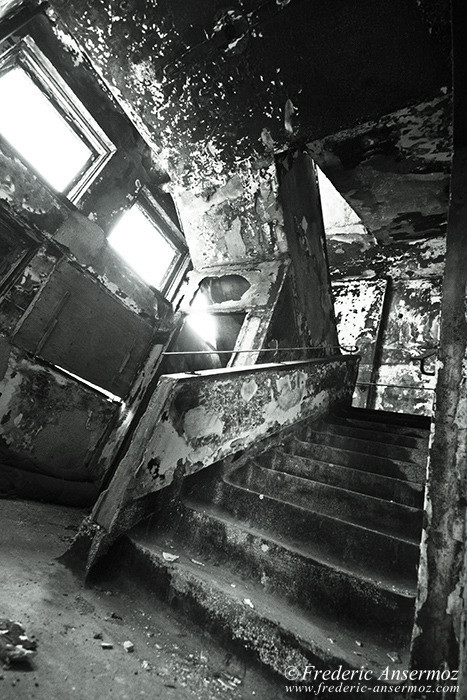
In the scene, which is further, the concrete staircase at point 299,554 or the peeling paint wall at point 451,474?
the concrete staircase at point 299,554

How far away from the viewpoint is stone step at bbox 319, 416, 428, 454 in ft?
9.20

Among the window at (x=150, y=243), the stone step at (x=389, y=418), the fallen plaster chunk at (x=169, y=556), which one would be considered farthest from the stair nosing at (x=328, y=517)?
the window at (x=150, y=243)

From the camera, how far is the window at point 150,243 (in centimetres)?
522

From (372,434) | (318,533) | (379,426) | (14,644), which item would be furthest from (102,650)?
(379,426)

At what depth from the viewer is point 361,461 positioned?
264 cm

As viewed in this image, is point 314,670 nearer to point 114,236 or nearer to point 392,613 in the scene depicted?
point 392,613

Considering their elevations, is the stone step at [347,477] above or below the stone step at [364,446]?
below

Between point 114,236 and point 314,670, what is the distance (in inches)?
202

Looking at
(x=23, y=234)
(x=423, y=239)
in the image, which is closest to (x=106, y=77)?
(x=23, y=234)

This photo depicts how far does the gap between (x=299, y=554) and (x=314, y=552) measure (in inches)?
5.2

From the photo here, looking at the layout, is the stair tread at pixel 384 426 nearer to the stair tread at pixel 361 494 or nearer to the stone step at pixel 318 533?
the stair tread at pixel 361 494

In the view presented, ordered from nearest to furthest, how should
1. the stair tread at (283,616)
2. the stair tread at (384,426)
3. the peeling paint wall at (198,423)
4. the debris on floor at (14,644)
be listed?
the debris on floor at (14,644), the stair tread at (283,616), the peeling paint wall at (198,423), the stair tread at (384,426)

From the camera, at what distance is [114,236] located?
16.5 feet

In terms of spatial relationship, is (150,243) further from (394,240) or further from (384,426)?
(384,426)
